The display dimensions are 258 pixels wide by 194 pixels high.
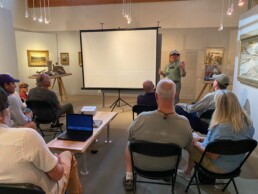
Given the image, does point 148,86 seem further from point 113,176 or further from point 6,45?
point 6,45

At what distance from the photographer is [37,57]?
6.90m

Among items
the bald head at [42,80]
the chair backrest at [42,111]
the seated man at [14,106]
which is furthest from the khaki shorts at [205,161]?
the bald head at [42,80]

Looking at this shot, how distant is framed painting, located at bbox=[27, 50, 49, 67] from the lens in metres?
6.74

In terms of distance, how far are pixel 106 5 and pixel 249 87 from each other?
507 cm

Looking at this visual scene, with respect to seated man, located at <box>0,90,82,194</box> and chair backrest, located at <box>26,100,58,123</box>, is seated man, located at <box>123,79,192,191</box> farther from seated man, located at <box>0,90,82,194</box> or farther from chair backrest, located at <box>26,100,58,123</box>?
chair backrest, located at <box>26,100,58,123</box>

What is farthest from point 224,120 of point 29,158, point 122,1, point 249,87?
point 122,1

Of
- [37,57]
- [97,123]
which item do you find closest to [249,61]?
[97,123]

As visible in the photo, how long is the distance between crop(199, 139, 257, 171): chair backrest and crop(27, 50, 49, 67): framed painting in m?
6.52

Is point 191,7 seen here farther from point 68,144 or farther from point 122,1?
point 68,144

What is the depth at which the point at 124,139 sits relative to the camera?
359cm

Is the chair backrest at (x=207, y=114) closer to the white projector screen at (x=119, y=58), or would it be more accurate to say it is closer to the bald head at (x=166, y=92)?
the bald head at (x=166, y=92)

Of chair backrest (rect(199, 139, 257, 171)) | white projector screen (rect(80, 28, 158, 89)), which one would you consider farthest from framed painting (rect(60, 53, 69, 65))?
chair backrest (rect(199, 139, 257, 171))

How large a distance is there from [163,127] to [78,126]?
1201 millimetres

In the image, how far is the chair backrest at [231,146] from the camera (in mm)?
1714
